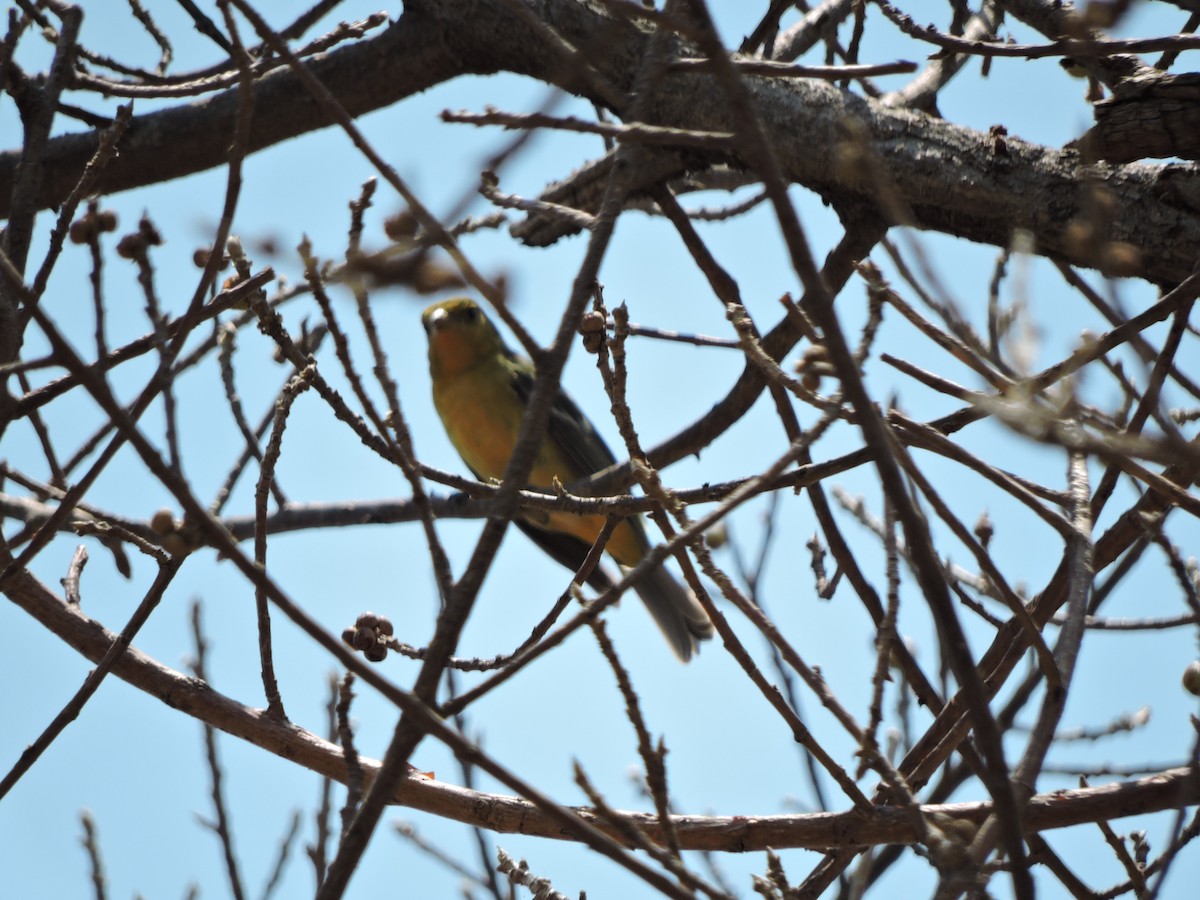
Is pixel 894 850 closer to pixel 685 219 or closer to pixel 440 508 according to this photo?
pixel 685 219

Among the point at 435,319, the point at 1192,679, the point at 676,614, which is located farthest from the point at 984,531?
the point at 435,319

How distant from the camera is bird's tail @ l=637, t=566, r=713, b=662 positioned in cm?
655

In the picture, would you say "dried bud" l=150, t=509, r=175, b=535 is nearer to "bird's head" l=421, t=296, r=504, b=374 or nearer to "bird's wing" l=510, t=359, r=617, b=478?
"bird's wing" l=510, t=359, r=617, b=478

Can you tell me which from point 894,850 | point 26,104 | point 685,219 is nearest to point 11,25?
point 26,104

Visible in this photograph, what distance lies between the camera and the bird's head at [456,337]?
26.3 ft

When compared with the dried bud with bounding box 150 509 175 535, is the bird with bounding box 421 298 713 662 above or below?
above

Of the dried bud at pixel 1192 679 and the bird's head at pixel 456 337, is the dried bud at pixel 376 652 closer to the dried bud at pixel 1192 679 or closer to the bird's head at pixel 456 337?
the dried bud at pixel 1192 679

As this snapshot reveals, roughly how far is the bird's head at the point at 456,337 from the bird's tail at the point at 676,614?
2202mm

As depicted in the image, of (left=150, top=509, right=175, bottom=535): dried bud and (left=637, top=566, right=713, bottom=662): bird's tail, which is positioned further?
(left=637, top=566, right=713, bottom=662): bird's tail

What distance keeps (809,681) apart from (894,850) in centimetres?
219

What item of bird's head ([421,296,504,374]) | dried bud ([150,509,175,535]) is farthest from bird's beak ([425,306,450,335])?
dried bud ([150,509,175,535])

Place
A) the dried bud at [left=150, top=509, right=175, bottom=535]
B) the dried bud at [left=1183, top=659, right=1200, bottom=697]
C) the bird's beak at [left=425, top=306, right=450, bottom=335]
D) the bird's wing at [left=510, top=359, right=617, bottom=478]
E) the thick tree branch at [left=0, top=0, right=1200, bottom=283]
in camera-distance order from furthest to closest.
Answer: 1. the bird's beak at [left=425, top=306, right=450, bottom=335]
2. the bird's wing at [left=510, top=359, right=617, bottom=478]
3. the thick tree branch at [left=0, top=0, right=1200, bottom=283]
4. the dried bud at [left=1183, top=659, right=1200, bottom=697]
5. the dried bud at [left=150, top=509, right=175, bottom=535]

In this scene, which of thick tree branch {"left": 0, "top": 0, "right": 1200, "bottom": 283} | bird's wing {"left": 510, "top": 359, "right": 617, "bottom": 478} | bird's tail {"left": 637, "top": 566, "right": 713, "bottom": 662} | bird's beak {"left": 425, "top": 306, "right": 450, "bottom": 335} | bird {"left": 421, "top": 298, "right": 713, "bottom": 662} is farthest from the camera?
bird's beak {"left": 425, "top": 306, "right": 450, "bottom": 335}

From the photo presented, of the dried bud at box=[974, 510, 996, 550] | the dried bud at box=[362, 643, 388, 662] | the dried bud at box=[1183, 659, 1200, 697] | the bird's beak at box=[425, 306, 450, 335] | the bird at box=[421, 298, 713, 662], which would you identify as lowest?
the dried bud at box=[362, 643, 388, 662]
